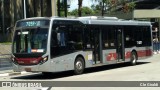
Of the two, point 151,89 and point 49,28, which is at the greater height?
point 49,28

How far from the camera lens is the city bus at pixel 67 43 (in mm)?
19703

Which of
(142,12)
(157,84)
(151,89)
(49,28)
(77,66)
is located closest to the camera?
A: (151,89)

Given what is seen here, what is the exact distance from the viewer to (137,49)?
1075 inches

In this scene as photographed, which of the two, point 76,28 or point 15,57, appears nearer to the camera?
point 15,57

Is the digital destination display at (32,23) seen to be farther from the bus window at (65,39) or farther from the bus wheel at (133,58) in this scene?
the bus wheel at (133,58)

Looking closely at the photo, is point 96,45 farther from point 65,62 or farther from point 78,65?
point 65,62

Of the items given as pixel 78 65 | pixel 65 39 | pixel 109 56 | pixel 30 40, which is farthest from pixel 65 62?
pixel 109 56

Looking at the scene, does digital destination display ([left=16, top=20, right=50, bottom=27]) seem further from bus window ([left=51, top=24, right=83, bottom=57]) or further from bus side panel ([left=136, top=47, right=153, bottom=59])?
bus side panel ([left=136, top=47, right=153, bottom=59])

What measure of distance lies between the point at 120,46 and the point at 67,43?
5503 millimetres

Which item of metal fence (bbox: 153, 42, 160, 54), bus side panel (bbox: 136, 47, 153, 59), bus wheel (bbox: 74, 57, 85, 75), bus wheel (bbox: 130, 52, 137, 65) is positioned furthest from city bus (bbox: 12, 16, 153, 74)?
metal fence (bbox: 153, 42, 160, 54)

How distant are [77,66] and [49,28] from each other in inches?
109

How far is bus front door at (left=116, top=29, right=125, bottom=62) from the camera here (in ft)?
82.7

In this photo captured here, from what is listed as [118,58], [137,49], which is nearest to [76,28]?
[118,58]

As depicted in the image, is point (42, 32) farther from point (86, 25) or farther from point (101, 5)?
point (101, 5)
